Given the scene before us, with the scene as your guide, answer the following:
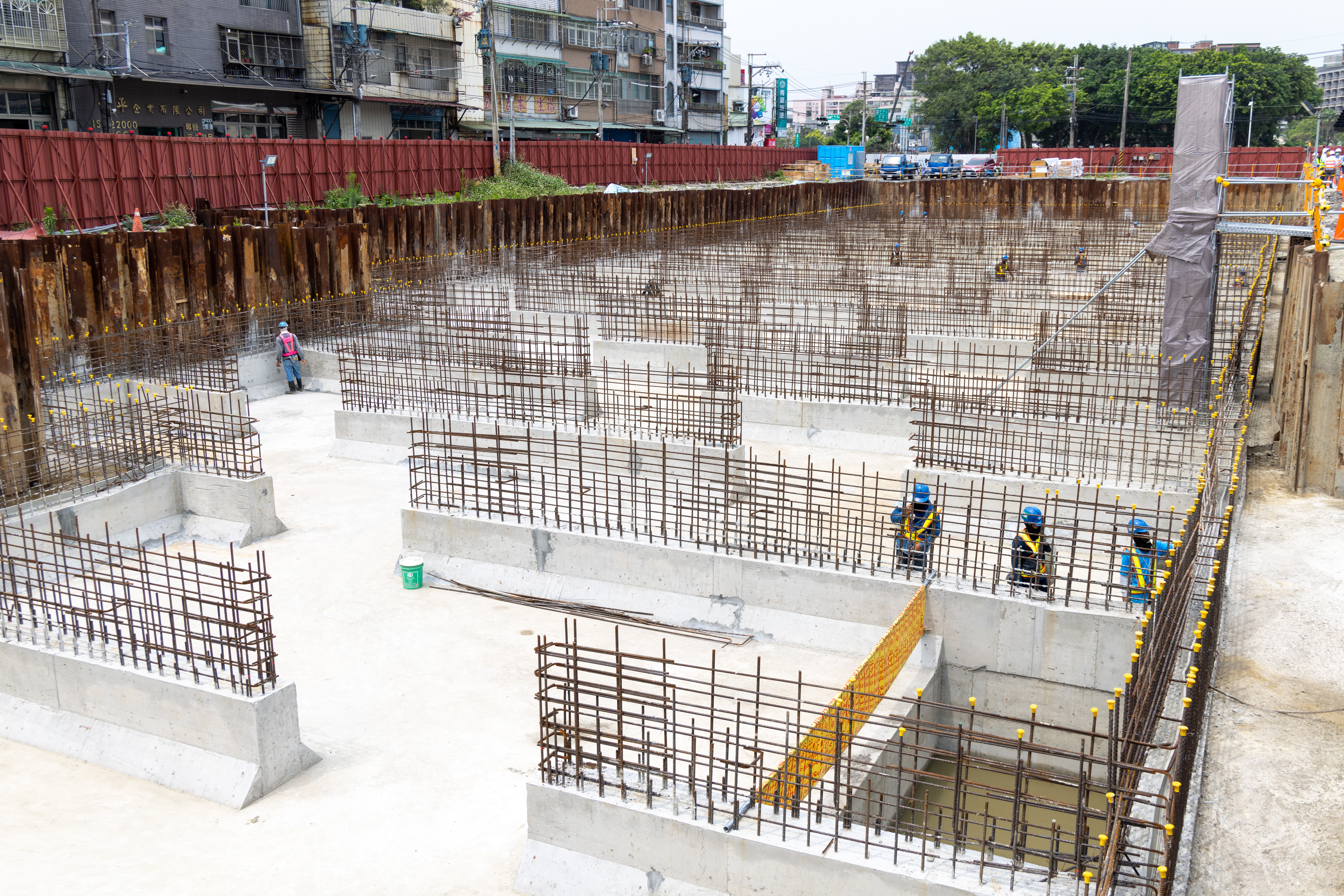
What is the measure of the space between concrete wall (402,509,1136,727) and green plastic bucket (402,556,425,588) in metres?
0.31

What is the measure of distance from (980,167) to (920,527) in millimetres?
62716

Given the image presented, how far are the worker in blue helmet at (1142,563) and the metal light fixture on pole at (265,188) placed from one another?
74.2 ft

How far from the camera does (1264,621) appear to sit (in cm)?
995

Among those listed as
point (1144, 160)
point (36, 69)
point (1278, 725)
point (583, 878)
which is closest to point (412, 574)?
point (583, 878)

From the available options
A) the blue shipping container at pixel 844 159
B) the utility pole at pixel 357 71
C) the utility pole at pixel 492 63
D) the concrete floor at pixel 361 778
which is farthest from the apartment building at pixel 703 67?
the concrete floor at pixel 361 778

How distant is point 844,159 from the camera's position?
71250 millimetres

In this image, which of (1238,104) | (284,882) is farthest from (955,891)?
(1238,104)

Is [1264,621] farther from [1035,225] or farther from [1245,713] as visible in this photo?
[1035,225]

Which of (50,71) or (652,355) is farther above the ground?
(50,71)

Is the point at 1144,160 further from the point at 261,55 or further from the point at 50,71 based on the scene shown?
the point at 50,71

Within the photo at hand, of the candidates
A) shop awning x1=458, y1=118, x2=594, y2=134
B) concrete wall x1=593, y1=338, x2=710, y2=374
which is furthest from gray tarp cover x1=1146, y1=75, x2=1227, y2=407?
shop awning x1=458, y1=118, x2=594, y2=134

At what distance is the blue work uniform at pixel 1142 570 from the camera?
927 cm

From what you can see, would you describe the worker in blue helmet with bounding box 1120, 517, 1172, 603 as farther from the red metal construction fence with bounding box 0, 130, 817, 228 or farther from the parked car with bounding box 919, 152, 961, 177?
the parked car with bounding box 919, 152, 961, 177

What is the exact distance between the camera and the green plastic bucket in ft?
39.5
